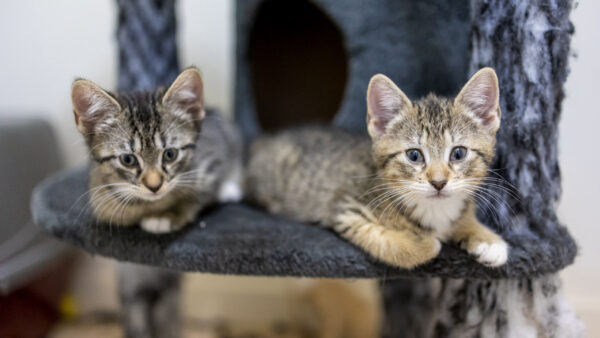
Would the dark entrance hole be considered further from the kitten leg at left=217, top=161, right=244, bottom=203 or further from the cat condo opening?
the kitten leg at left=217, top=161, right=244, bottom=203

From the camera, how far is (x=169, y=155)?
115 cm

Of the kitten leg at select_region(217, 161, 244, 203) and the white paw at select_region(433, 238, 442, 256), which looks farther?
the kitten leg at select_region(217, 161, 244, 203)

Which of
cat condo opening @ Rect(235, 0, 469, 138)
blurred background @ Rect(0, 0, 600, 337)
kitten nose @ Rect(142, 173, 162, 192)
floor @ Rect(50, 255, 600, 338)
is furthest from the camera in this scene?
floor @ Rect(50, 255, 600, 338)

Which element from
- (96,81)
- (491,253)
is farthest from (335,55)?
(491,253)

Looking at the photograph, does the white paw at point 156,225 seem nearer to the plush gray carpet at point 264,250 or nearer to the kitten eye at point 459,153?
the plush gray carpet at point 264,250

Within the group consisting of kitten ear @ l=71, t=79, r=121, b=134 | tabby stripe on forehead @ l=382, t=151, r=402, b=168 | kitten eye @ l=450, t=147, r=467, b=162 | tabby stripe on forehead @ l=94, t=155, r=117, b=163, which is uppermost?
kitten ear @ l=71, t=79, r=121, b=134

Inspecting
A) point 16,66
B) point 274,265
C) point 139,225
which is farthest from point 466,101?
point 16,66

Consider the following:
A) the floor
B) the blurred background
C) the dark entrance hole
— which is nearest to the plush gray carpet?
the blurred background

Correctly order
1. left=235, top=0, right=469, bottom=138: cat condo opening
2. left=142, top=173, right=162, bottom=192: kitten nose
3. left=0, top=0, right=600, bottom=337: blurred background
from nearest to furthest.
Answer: left=142, top=173, right=162, bottom=192: kitten nose, left=235, top=0, right=469, bottom=138: cat condo opening, left=0, top=0, right=600, bottom=337: blurred background

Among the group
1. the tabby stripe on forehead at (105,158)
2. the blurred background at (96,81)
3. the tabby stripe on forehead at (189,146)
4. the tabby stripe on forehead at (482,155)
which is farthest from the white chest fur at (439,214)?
the blurred background at (96,81)

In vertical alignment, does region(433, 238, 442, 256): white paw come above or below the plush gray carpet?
above

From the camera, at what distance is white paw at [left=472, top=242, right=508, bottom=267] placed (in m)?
1.02

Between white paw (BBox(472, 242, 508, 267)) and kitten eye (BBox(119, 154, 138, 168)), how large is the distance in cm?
80

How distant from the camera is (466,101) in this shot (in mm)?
1041
